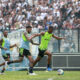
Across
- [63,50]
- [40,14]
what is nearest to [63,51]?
[63,50]

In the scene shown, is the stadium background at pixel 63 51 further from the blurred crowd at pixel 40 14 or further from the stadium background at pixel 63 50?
the blurred crowd at pixel 40 14

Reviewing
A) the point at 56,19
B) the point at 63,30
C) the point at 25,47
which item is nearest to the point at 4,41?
the point at 25,47

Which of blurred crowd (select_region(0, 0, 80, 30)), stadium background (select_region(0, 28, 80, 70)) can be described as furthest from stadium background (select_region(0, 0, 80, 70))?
blurred crowd (select_region(0, 0, 80, 30))

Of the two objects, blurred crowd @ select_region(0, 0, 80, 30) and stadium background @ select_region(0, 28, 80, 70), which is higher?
blurred crowd @ select_region(0, 0, 80, 30)

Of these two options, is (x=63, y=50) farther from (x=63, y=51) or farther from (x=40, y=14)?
(x=40, y=14)

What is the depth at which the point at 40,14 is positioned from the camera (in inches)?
1001

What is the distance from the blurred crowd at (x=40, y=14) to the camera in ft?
79.6

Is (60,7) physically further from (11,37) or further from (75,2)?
(11,37)

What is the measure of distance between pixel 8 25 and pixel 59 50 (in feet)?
16.7

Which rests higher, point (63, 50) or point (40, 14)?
point (40, 14)

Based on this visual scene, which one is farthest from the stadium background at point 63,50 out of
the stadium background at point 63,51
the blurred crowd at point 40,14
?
the blurred crowd at point 40,14

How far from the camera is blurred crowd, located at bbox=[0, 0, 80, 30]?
79.6ft

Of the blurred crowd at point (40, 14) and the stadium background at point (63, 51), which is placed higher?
the blurred crowd at point (40, 14)

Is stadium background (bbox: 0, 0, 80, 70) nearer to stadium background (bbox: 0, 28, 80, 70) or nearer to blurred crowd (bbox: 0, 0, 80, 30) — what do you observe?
stadium background (bbox: 0, 28, 80, 70)
